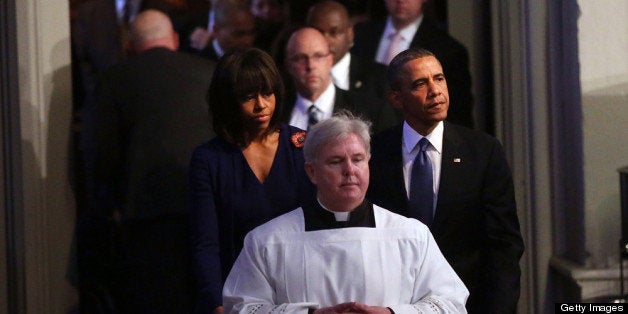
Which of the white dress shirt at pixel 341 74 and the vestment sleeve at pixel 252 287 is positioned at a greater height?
the white dress shirt at pixel 341 74

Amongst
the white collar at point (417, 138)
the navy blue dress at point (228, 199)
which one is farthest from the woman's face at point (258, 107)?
the white collar at point (417, 138)

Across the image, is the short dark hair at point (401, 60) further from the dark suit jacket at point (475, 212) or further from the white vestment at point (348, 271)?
the white vestment at point (348, 271)

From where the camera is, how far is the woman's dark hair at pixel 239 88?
401cm

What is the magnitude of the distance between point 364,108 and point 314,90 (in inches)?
9.3

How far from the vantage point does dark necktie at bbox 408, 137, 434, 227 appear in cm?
389

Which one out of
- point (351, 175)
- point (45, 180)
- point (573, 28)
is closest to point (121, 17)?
point (45, 180)

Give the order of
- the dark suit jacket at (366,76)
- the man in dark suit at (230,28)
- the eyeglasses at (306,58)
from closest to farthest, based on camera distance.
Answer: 1. the eyeglasses at (306,58)
2. the dark suit jacket at (366,76)
3. the man in dark suit at (230,28)

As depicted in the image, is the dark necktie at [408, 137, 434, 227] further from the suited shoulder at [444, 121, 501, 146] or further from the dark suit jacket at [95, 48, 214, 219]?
the dark suit jacket at [95, 48, 214, 219]

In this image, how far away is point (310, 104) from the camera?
5.16 m

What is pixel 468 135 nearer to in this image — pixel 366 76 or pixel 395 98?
pixel 395 98

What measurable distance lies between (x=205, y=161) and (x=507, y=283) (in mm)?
1128

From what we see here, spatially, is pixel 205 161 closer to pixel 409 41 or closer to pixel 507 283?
pixel 507 283

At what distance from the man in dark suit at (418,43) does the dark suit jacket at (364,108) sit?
1.52 feet

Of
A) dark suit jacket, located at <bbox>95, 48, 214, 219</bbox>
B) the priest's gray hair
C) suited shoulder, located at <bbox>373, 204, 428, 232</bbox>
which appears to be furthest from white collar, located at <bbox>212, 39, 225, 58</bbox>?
suited shoulder, located at <bbox>373, 204, 428, 232</bbox>
